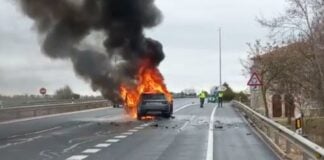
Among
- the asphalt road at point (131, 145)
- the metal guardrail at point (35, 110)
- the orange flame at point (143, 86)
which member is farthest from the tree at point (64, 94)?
the asphalt road at point (131, 145)

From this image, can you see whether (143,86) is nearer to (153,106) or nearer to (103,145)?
(153,106)

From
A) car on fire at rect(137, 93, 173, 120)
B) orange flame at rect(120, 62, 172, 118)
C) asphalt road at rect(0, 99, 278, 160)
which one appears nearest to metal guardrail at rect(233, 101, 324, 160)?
asphalt road at rect(0, 99, 278, 160)

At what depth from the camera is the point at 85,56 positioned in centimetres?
4028

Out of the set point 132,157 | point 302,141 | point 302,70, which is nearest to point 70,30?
point 302,70

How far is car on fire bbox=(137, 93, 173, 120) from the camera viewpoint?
120 ft

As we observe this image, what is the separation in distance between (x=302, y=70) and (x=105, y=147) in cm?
1655

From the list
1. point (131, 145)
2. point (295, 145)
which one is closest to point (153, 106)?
point (131, 145)

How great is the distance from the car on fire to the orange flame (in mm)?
3736

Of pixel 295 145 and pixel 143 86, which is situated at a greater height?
pixel 143 86

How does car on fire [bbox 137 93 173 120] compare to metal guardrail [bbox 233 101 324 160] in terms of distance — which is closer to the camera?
metal guardrail [bbox 233 101 324 160]

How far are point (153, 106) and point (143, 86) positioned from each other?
5364 millimetres

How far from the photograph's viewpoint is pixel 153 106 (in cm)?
3628

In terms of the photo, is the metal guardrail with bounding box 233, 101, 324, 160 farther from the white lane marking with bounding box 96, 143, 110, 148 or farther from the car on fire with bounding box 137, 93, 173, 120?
the car on fire with bounding box 137, 93, 173, 120

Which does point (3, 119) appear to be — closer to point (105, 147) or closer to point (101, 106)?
point (105, 147)
